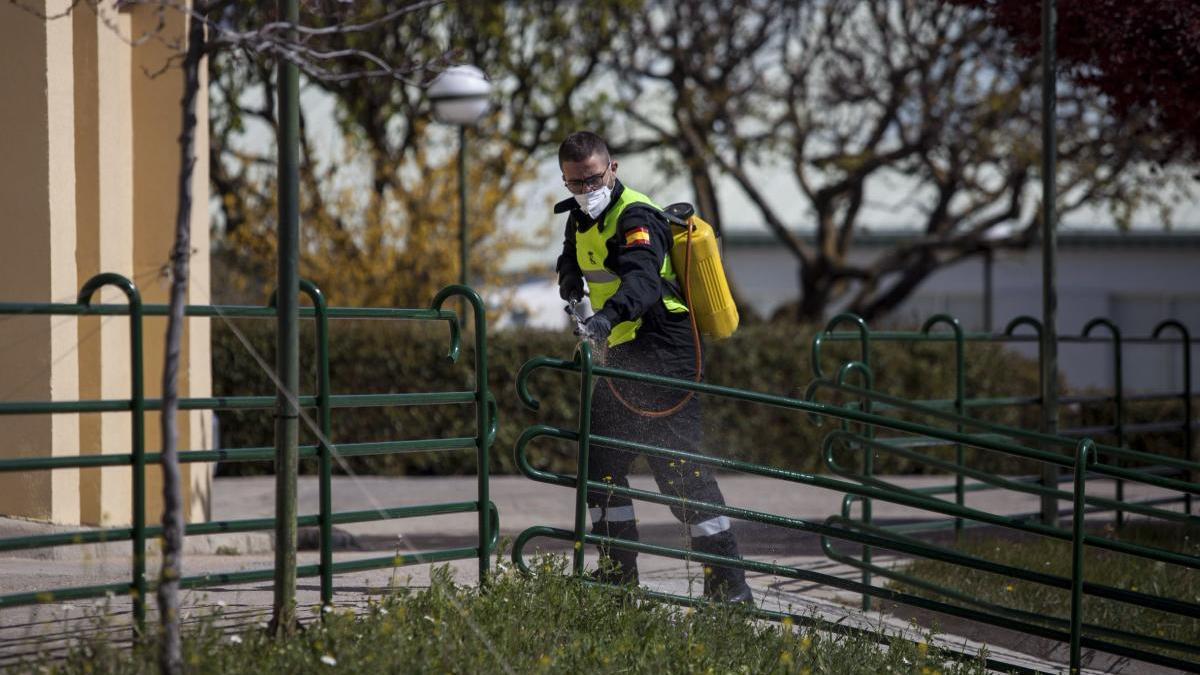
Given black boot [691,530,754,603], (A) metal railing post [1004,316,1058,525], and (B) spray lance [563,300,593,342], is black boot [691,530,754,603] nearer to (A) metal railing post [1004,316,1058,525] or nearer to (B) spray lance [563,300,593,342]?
(B) spray lance [563,300,593,342]

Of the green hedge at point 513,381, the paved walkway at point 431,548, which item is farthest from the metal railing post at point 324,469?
the green hedge at point 513,381

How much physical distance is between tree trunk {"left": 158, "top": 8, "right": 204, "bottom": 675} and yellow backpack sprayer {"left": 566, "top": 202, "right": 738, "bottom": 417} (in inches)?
82.2

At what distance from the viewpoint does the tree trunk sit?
3979mm

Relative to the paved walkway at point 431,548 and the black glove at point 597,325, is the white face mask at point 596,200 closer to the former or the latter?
the black glove at point 597,325

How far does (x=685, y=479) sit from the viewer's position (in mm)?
5777

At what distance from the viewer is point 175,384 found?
4.05 m

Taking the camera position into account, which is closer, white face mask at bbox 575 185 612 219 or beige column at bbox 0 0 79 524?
white face mask at bbox 575 185 612 219

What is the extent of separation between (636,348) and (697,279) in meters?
0.36

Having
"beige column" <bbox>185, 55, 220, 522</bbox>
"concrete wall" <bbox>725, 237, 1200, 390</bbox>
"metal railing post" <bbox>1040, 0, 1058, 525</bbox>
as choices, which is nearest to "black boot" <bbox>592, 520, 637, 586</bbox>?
"beige column" <bbox>185, 55, 220, 522</bbox>

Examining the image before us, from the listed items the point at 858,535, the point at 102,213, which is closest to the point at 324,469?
the point at 858,535

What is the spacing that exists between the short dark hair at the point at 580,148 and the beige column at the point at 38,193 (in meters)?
2.69

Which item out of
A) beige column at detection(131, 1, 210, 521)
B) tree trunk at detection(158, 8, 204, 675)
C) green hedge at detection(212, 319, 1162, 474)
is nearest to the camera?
tree trunk at detection(158, 8, 204, 675)

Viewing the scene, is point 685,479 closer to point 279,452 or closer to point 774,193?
point 279,452

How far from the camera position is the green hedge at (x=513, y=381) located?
13.7 meters
